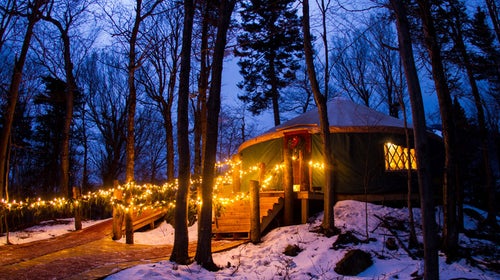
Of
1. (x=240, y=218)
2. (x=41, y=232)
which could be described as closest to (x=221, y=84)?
(x=240, y=218)

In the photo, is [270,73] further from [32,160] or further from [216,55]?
[32,160]

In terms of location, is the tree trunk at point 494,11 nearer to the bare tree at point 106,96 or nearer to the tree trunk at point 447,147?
the tree trunk at point 447,147

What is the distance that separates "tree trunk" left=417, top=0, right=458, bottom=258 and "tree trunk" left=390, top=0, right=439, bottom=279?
2034mm

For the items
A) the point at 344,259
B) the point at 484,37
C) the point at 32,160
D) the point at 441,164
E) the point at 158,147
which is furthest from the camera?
the point at 158,147

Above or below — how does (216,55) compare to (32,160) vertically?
above

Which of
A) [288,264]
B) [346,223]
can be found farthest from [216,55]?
[346,223]

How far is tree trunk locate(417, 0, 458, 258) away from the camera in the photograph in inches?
201

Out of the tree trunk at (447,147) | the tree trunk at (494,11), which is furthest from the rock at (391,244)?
the tree trunk at (494,11)

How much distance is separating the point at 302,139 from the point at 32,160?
45.4 ft

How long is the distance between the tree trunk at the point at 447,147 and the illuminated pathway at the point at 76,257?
11.2 ft

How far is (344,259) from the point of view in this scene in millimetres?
5129

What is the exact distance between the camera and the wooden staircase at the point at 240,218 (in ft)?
23.0

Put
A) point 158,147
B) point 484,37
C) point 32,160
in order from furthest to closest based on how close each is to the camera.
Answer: point 158,147
point 32,160
point 484,37

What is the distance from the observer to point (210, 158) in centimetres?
509
